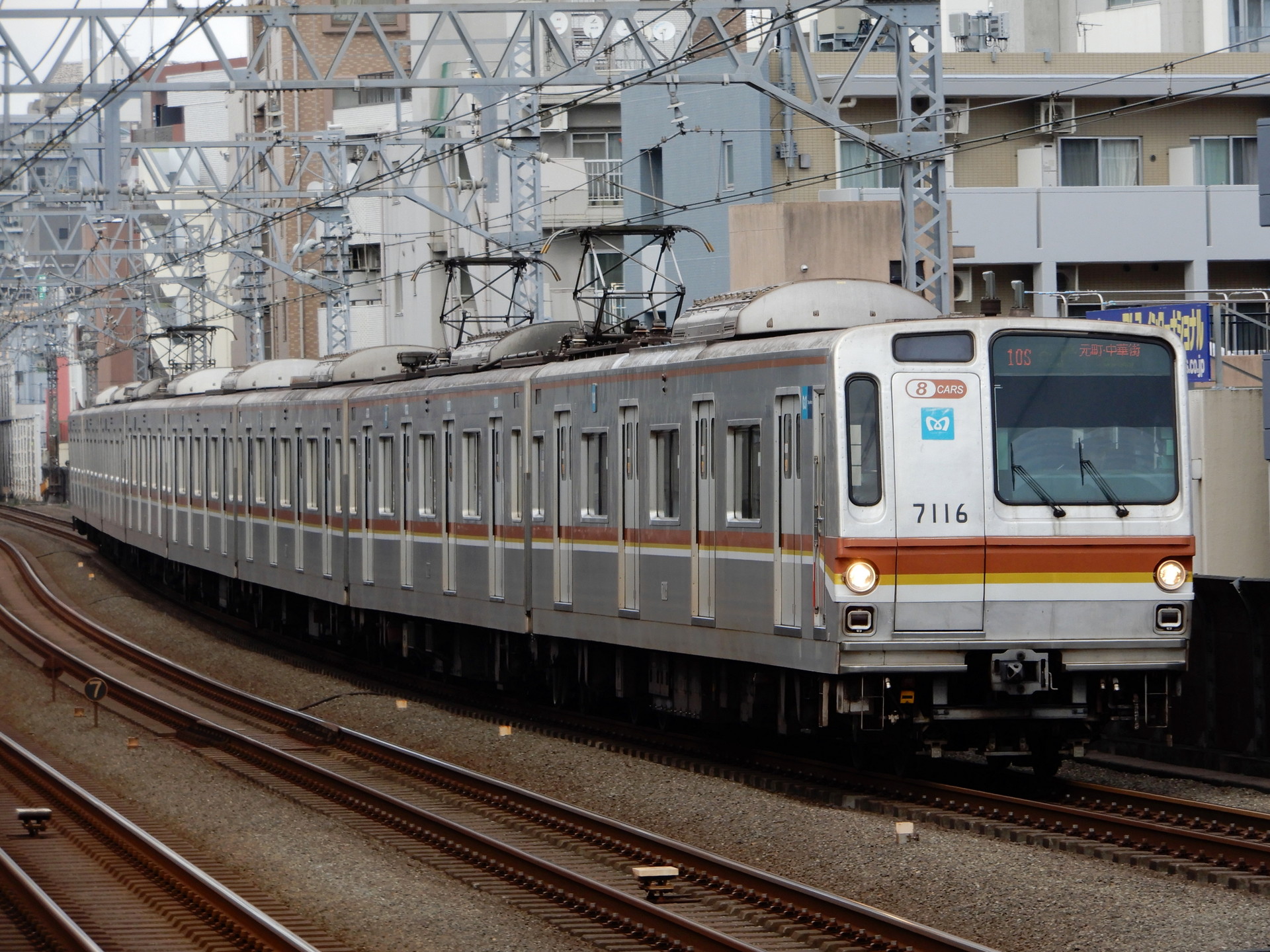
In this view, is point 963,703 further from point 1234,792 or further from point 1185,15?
point 1185,15

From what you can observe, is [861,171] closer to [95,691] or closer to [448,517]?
[448,517]

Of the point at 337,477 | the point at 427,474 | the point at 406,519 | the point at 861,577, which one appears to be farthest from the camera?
the point at 337,477

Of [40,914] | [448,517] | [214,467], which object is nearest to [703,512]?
[40,914]

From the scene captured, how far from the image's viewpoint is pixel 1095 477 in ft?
37.3

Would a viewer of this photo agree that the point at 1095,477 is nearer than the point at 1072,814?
No

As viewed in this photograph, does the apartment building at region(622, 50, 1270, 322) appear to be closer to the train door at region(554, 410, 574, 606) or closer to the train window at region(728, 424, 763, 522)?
the train door at region(554, 410, 574, 606)

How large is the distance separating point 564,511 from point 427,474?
3578mm

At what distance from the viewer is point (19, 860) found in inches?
438

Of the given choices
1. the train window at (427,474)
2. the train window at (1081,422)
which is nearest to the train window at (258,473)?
the train window at (427,474)

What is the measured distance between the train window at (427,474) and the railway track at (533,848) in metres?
2.28

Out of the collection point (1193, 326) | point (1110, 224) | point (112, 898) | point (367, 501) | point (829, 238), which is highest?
point (1110, 224)

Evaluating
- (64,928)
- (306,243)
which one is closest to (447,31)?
(306,243)

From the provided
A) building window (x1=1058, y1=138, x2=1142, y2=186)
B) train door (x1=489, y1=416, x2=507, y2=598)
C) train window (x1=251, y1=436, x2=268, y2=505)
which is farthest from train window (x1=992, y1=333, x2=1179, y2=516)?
building window (x1=1058, y1=138, x2=1142, y2=186)

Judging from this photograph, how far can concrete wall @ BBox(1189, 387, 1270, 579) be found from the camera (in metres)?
17.2
